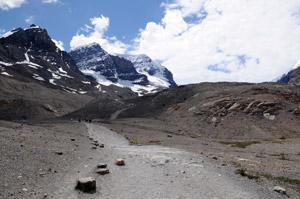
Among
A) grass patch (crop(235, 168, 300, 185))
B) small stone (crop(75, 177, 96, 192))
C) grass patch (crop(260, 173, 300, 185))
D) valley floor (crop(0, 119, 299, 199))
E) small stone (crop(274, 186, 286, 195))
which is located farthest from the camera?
grass patch (crop(235, 168, 300, 185))

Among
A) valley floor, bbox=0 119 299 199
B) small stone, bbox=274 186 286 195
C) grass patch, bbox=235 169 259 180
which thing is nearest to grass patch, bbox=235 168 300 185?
grass patch, bbox=235 169 259 180

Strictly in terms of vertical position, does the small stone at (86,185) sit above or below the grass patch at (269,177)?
above

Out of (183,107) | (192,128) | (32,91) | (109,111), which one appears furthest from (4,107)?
(192,128)

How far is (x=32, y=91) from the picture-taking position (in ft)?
574

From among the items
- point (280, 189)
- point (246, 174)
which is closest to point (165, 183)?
point (246, 174)

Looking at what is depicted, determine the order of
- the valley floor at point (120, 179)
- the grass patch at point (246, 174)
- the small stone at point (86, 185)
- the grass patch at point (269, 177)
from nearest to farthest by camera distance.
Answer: the valley floor at point (120, 179)
the small stone at point (86, 185)
the grass patch at point (269, 177)
the grass patch at point (246, 174)

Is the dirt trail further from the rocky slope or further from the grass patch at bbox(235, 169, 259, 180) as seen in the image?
the rocky slope

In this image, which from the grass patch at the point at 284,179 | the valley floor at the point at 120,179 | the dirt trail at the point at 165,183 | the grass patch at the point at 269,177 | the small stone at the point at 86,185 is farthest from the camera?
the grass patch at the point at 269,177

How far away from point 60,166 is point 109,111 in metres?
90.8

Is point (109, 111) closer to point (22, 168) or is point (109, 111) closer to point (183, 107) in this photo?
point (183, 107)

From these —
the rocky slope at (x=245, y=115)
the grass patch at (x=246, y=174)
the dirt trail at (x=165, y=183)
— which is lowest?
the dirt trail at (x=165, y=183)

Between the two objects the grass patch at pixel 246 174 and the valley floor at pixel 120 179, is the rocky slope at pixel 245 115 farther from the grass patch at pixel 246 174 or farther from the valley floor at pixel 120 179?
the valley floor at pixel 120 179

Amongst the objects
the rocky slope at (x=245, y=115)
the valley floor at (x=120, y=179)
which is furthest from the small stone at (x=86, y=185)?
the rocky slope at (x=245, y=115)

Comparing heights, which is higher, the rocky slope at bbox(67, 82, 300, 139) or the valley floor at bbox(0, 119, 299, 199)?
the rocky slope at bbox(67, 82, 300, 139)
